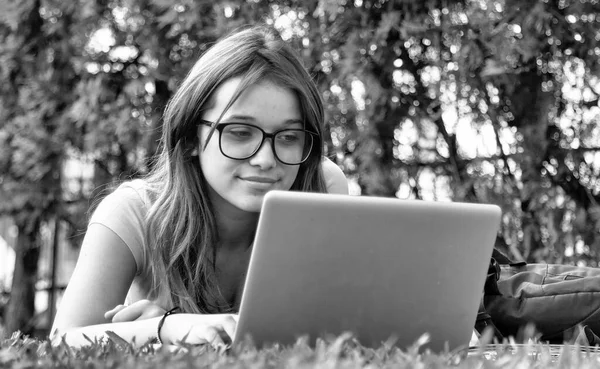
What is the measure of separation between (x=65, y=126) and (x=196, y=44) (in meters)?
0.86

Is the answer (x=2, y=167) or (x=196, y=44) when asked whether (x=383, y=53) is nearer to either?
(x=196, y=44)

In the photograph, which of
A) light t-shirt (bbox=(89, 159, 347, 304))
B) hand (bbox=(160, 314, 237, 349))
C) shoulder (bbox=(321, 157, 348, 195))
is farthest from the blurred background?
hand (bbox=(160, 314, 237, 349))

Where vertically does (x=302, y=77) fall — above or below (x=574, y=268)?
above

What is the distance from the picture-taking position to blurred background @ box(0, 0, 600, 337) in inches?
124

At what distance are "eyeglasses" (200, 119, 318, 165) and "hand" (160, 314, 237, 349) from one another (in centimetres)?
58

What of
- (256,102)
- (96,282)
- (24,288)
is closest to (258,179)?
(256,102)

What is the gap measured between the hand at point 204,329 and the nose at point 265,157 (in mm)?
566

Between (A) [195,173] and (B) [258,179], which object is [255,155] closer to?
(B) [258,179]

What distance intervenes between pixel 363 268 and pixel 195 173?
1068 millimetres

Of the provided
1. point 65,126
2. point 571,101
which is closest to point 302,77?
point 571,101

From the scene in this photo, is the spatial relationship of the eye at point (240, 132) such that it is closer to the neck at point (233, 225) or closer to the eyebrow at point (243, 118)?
the eyebrow at point (243, 118)

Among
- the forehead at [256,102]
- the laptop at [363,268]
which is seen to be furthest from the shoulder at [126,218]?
the laptop at [363,268]

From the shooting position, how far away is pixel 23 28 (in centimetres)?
408

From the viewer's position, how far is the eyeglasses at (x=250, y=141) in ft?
6.59
